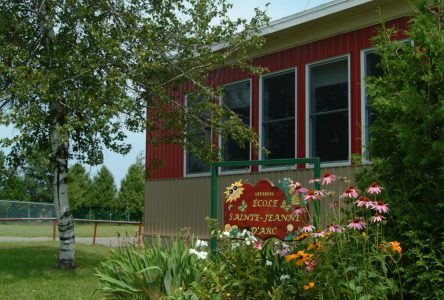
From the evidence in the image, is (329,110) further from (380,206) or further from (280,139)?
(380,206)

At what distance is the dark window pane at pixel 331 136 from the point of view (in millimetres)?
9898

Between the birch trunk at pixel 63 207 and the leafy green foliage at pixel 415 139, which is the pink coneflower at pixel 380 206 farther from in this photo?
the birch trunk at pixel 63 207

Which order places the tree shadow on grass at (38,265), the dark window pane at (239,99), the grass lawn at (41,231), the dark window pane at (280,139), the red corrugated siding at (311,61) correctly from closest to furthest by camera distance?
the red corrugated siding at (311,61), the tree shadow on grass at (38,265), the dark window pane at (280,139), the dark window pane at (239,99), the grass lawn at (41,231)

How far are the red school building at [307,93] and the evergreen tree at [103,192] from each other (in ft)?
119

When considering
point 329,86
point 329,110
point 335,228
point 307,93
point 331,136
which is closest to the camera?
point 335,228

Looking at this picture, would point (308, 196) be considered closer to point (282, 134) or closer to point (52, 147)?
point (282, 134)

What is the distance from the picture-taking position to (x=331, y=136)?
33.2ft

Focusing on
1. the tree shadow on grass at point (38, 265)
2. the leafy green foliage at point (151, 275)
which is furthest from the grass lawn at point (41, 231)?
the leafy green foliage at point (151, 275)

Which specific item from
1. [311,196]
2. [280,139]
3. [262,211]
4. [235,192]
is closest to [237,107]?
[280,139]

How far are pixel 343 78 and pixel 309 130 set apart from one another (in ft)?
3.66

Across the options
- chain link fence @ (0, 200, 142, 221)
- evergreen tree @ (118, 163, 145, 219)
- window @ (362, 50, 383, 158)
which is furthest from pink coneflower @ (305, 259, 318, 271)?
evergreen tree @ (118, 163, 145, 219)

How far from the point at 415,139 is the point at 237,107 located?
7.86 metres

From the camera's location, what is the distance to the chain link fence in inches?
1538

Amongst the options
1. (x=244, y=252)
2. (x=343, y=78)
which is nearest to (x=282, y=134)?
(x=343, y=78)
